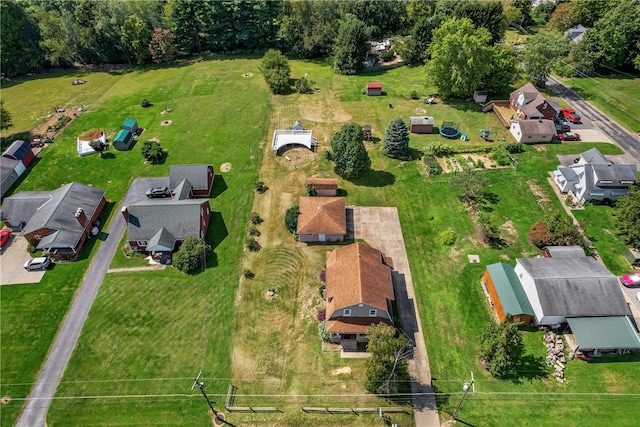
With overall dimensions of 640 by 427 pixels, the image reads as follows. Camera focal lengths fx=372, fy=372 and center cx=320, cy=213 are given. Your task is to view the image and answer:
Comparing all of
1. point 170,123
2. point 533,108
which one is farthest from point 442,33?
point 170,123

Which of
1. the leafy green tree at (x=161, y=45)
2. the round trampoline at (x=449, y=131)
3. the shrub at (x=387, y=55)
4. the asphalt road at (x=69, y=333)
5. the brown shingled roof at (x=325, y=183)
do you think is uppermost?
the leafy green tree at (x=161, y=45)

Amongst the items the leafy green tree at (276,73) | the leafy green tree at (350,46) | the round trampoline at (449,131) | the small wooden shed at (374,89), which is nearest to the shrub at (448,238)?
the round trampoline at (449,131)

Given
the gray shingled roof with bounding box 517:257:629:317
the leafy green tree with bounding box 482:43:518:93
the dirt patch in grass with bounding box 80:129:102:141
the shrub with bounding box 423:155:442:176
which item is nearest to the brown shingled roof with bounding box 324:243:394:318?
the gray shingled roof with bounding box 517:257:629:317

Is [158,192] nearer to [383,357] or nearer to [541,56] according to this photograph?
[383,357]

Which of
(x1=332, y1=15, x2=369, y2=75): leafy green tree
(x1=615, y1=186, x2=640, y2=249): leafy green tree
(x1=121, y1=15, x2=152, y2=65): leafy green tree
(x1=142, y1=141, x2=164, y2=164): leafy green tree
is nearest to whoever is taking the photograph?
(x1=615, y1=186, x2=640, y2=249): leafy green tree

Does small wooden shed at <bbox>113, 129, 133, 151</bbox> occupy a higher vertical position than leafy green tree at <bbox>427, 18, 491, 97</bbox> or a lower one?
lower

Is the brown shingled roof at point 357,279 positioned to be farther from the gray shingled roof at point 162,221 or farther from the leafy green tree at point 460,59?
the leafy green tree at point 460,59

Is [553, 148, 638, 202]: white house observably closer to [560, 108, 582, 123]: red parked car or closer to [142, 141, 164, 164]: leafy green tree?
[560, 108, 582, 123]: red parked car

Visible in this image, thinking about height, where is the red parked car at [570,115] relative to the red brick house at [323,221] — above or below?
above
